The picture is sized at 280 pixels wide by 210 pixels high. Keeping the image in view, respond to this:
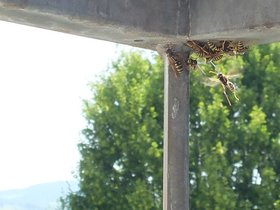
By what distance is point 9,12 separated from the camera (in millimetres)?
2070

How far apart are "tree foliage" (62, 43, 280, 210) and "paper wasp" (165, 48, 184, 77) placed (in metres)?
5.02

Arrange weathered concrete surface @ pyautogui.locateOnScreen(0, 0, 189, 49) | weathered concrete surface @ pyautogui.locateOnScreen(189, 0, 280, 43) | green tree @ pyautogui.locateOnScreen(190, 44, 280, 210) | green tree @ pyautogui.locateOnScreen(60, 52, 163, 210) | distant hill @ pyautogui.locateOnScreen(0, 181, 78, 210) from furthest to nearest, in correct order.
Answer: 1. distant hill @ pyautogui.locateOnScreen(0, 181, 78, 210)
2. green tree @ pyautogui.locateOnScreen(60, 52, 163, 210)
3. green tree @ pyautogui.locateOnScreen(190, 44, 280, 210)
4. weathered concrete surface @ pyautogui.locateOnScreen(189, 0, 280, 43)
5. weathered concrete surface @ pyautogui.locateOnScreen(0, 0, 189, 49)

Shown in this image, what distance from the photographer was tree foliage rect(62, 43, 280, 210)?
7.92 meters

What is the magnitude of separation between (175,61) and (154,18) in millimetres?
269

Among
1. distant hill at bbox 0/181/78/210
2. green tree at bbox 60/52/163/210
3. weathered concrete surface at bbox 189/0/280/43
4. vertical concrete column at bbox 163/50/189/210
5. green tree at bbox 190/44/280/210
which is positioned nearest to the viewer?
weathered concrete surface at bbox 189/0/280/43

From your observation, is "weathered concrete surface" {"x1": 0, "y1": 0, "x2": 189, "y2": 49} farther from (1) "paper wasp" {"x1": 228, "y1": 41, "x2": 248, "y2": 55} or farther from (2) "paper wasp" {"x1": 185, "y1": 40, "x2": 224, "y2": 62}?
(1) "paper wasp" {"x1": 228, "y1": 41, "x2": 248, "y2": 55}

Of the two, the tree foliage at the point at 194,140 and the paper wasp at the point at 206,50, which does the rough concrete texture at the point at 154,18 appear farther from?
the tree foliage at the point at 194,140

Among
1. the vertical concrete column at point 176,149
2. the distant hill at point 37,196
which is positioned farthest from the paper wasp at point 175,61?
the distant hill at point 37,196

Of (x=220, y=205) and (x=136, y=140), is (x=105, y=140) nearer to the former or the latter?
(x=136, y=140)

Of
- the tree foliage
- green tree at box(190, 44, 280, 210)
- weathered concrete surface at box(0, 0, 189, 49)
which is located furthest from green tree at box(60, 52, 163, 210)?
weathered concrete surface at box(0, 0, 189, 49)

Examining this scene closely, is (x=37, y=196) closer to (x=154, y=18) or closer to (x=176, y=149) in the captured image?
(x=176, y=149)

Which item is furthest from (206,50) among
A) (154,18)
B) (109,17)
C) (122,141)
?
(122,141)

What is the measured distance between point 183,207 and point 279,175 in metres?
5.66

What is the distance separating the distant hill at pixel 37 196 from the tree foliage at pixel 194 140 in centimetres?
16
